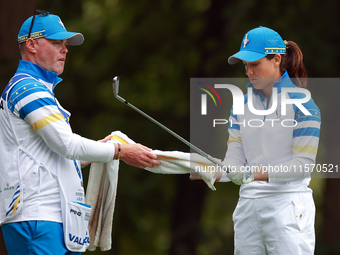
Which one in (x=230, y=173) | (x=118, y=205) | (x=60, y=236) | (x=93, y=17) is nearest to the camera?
(x=60, y=236)

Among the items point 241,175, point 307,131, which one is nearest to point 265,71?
point 307,131

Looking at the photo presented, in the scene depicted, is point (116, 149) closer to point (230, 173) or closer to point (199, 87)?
point (230, 173)

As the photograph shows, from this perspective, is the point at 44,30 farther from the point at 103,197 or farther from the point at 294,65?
the point at 294,65

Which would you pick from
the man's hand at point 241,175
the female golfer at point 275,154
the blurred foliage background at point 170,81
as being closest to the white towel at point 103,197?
the female golfer at point 275,154

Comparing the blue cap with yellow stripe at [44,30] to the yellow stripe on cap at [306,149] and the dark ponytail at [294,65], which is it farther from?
the yellow stripe on cap at [306,149]

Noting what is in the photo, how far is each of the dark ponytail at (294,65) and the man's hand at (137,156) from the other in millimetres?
1040

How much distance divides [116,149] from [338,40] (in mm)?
4189

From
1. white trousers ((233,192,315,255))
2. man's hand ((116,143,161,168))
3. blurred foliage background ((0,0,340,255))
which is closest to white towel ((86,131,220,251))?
man's hand ((116,143,161,168))

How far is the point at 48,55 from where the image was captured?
323 centimetres

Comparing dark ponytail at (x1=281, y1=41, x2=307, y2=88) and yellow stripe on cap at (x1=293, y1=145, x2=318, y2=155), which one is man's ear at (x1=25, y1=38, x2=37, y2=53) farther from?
yellow stripe on cap at (x1=293, y1=145, x2=318, y2=155)

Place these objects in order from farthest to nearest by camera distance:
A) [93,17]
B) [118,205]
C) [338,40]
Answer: [118,205] → [93,17] → [338,40]

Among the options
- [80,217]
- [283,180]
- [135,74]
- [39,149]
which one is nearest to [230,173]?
[283,180]

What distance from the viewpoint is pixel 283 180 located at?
10.2 ft

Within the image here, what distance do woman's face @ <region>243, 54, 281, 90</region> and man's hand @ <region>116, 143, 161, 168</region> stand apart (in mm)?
822
